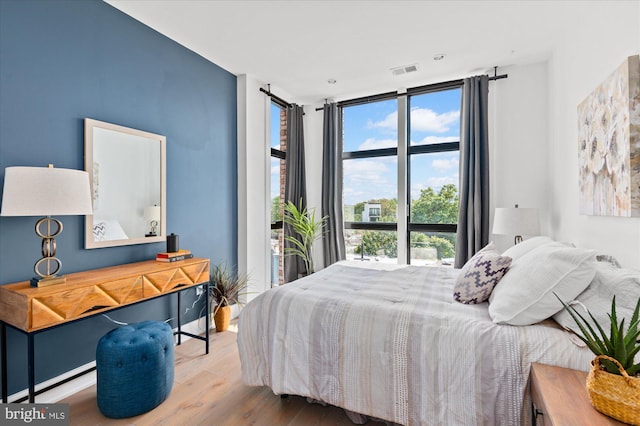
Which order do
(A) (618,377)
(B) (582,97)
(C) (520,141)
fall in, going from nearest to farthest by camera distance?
(A) (618,377), (B) (582,97), (C) (520,141)

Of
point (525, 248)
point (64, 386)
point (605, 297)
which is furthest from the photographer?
point (525, 248)

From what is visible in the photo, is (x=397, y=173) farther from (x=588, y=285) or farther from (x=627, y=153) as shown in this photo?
(x=588, y=285)

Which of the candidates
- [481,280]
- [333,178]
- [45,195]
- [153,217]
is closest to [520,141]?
[333,178]

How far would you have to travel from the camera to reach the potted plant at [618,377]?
88 centimetres

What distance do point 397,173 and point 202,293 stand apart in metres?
2.87

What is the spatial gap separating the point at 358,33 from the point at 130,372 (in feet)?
10.2

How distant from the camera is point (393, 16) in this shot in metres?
2.51

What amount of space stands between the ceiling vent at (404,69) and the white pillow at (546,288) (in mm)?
2637

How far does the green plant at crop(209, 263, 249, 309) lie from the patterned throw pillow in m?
2.23

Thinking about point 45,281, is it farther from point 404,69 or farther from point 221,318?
point 404,69

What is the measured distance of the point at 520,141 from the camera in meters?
3.46

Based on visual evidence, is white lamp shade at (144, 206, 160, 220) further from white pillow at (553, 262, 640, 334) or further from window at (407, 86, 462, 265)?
window at (407, 86, 462, 265)

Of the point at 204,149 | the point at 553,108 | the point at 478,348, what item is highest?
the point at 553,108

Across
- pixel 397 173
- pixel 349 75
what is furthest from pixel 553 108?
pixel 349 75
